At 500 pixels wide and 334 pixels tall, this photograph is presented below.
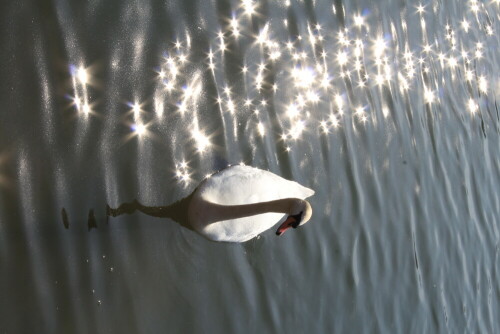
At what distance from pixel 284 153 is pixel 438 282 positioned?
124 cm

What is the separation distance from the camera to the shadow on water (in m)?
1.56

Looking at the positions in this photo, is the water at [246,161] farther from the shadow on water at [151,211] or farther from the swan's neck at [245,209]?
the swan's neck at [245,209]

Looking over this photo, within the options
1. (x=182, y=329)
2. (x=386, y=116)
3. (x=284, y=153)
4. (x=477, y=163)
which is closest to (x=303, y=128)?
(x=284, y=153)

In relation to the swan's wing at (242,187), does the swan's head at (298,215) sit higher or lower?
lower

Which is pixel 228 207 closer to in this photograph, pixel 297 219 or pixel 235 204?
pixel 235 204

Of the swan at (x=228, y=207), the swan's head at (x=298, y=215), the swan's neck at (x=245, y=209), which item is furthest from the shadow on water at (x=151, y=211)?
the swan's head at (x=298, y=215)

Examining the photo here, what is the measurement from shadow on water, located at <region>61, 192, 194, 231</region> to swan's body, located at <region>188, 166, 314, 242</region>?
0.02 meters

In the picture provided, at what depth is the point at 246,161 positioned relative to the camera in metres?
1.99

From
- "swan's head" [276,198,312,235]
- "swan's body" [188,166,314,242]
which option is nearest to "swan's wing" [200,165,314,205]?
"swan's body" [188,166,314,242]

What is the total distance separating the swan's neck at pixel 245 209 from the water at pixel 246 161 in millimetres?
147

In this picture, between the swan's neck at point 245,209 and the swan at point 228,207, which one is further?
the swan at point 228,207

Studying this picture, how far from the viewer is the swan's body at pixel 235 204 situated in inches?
65.2

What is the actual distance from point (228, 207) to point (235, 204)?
0.11 ft

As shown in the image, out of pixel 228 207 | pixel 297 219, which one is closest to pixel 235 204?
pixel 228 207
